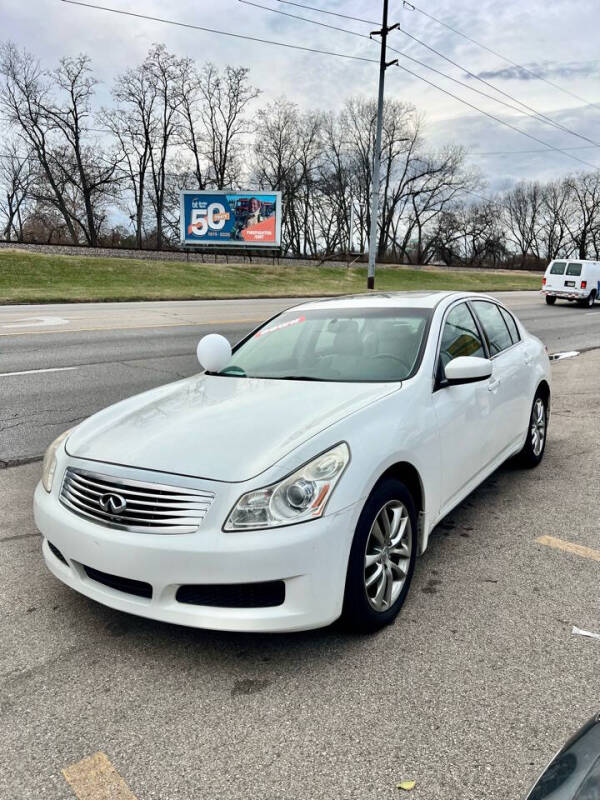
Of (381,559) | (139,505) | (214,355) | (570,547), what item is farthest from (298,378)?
(570,547)

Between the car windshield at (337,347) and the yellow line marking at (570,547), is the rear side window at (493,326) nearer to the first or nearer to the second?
the car windshield at (337,347)

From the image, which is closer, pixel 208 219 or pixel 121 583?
pixel 121 583

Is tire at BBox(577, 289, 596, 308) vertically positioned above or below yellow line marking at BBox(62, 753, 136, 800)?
above

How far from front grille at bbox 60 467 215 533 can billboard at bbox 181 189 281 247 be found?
137 feet

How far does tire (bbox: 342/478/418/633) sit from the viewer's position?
271 centimetres

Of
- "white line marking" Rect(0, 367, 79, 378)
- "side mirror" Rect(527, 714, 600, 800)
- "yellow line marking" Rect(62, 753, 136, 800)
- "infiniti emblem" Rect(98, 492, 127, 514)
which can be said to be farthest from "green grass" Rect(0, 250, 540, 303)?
"side mirror" Rect(527, 714, 600, 800)

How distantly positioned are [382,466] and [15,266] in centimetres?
2923

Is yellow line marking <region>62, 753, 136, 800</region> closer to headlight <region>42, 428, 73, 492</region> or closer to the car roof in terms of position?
headlight <region>42, 428, 73, 492</region>

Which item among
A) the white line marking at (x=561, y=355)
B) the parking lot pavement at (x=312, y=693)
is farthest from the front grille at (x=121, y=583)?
the white line marking at (x=561, y=355)

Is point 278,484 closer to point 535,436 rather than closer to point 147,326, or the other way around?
point 535,436

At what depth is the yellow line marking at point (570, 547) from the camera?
3744mm

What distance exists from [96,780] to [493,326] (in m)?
3.87

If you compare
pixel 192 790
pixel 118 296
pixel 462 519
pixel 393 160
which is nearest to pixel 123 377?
pixel 462 519

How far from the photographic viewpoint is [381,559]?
2914mm
